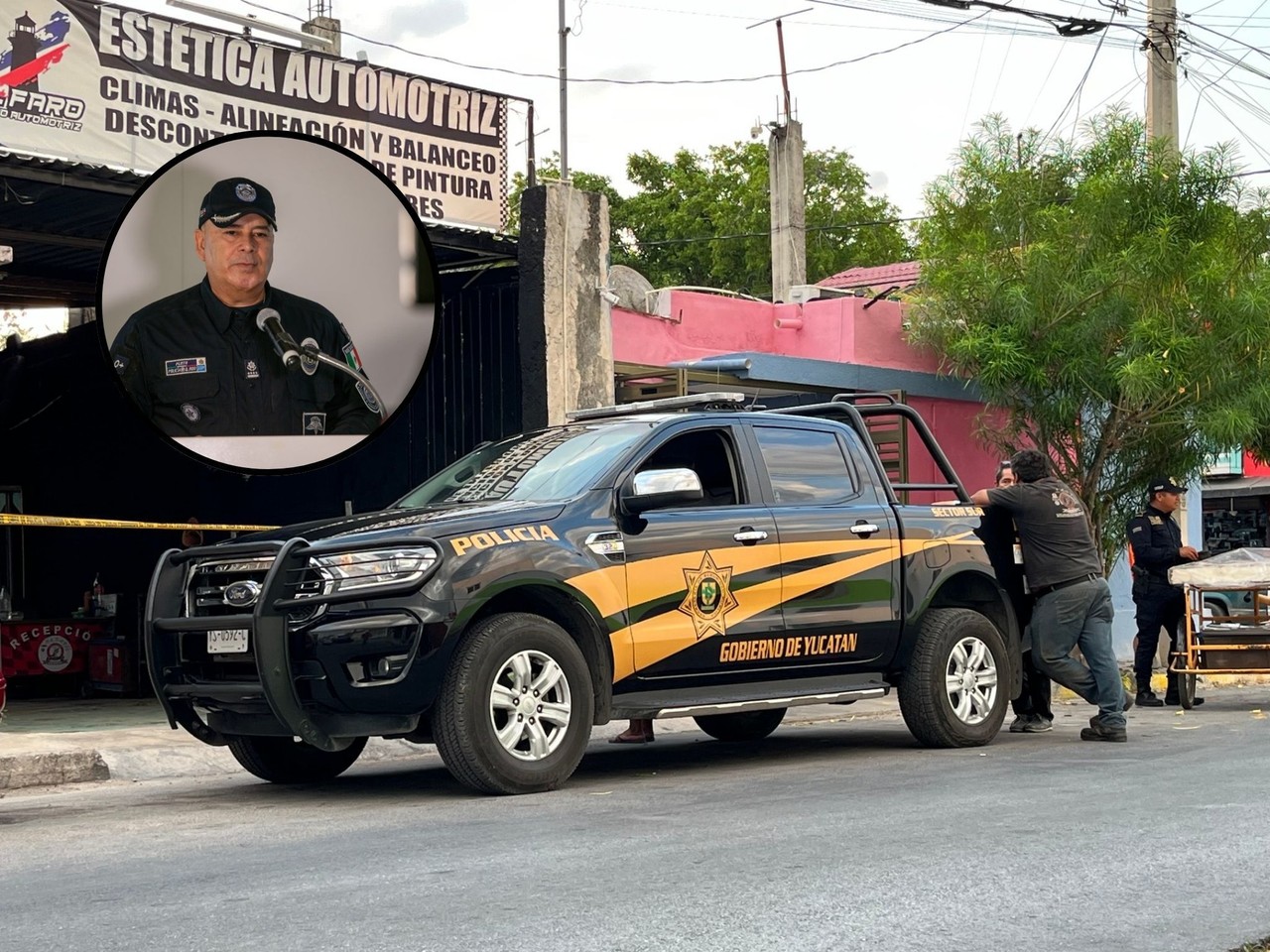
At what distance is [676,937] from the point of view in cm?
455

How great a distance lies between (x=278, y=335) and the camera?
46.9ft

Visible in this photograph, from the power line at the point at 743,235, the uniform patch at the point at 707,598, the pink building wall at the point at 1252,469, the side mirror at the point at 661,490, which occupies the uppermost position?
the power line at the point at 743,235

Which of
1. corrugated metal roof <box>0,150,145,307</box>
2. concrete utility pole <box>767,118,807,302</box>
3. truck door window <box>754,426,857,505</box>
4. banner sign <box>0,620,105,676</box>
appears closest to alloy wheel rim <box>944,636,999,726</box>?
truck door window <box>754,426,857,505</box>

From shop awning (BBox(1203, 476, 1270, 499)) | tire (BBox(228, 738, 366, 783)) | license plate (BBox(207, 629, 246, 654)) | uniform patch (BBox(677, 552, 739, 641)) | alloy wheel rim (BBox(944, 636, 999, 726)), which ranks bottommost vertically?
tire (BBox(228, 738, 366, 783))

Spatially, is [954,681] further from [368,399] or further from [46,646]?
[46,646]

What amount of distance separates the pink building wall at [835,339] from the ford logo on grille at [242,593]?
36.9ft

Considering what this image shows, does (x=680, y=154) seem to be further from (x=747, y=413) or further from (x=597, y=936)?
(x=597, y=936)

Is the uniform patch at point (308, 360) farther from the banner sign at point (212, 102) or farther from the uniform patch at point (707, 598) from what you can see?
the uniform patch at point (707, 598)

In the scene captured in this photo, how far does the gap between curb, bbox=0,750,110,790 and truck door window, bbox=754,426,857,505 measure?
4094 mm

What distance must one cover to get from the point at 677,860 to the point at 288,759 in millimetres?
3386

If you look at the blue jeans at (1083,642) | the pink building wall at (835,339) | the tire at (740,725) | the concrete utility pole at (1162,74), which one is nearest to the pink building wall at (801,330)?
the pink building wall at (835,339)

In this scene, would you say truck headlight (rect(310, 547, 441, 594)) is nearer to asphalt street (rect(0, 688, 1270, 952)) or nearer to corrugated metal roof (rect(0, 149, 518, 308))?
asphalt street (rect(0, 688, 1270, 952))

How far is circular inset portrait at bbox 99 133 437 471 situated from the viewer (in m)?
13.1

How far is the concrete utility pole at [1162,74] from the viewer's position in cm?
1991
